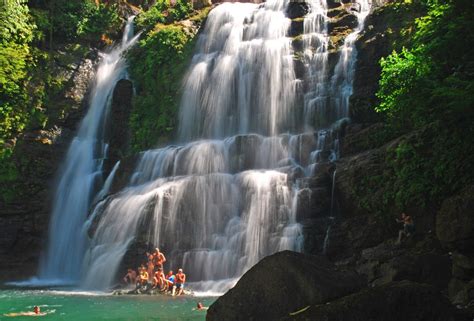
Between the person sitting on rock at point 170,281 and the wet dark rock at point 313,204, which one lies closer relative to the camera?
the person sitting on rock at point 170,281

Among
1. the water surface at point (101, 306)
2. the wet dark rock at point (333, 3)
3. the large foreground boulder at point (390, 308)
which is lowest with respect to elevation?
the water surface at point (101, 306)

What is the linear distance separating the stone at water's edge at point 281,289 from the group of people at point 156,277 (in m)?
10.7

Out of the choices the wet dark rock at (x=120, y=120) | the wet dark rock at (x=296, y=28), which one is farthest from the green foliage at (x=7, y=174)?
the wet dark rock at (x=296, y=28)

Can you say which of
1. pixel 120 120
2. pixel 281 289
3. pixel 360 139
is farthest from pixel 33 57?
pixel 281 289

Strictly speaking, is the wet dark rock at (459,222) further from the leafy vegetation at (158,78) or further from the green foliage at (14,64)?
the green foliage at (14,64)

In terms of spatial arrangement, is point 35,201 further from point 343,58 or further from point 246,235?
point 343,58

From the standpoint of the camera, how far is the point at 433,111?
12961mm

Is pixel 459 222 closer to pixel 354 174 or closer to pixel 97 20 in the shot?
pixel 354 174

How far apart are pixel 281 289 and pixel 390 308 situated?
2067 mm

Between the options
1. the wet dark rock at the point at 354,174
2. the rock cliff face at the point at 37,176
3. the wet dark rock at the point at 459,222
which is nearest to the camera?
the wet dark rock at the point at 459,222

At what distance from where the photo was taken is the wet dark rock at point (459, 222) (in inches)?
428

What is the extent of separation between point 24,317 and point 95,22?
93.9ft

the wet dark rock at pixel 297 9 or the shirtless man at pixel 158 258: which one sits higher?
the wet dark rock at pixel 297 9

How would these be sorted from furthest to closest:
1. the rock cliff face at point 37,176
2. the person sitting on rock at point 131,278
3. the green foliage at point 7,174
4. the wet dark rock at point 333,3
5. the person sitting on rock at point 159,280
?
the wet dark rock at point 333,3 → the green foliage at point 7,174 → the rock cliff face at point 37,176 → the person sitting on rock at point 131,278 → the person sitting on rock at point 159,280
